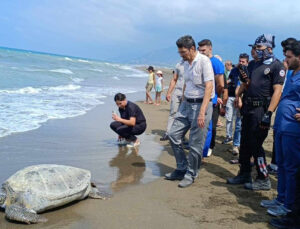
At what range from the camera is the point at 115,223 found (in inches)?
131

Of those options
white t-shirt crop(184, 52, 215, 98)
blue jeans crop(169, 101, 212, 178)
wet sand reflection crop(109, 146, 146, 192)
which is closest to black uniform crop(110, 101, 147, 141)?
wet sand reflection crop(109, 146, 146, 192)

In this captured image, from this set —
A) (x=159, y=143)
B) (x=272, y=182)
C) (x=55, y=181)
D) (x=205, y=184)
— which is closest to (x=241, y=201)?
(x=205, y=184)

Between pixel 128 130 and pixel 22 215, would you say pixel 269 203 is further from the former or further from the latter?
pixel 128 130

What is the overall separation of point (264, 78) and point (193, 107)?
972 mm

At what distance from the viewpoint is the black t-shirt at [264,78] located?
404 cm

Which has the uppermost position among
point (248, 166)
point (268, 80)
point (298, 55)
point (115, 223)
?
point (298, 55)

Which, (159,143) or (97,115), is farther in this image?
(97,115)

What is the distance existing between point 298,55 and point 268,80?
0.91 metres

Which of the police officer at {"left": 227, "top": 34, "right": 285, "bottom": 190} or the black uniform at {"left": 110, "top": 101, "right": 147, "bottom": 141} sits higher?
the police officer at {"left": 227, "top": 34, "right": 285, "bottom": 190}

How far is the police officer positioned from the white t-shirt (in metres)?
0.54

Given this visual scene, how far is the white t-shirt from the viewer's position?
4.19 m

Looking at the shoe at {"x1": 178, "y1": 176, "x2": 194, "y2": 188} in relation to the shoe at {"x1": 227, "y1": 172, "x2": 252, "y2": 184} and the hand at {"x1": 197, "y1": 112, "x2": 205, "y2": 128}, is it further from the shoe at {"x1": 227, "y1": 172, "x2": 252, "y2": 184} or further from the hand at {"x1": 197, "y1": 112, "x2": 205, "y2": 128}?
the hand at {"x1": 197, "y1": 112, "x2": 205, "y2": 128}

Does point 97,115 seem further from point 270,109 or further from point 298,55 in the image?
point 298,55

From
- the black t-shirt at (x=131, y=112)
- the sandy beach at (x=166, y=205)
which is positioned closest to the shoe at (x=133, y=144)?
the black t-shirt at (x=131, y=112)
